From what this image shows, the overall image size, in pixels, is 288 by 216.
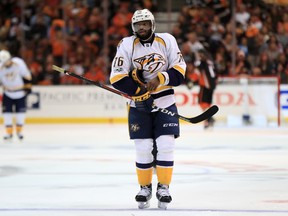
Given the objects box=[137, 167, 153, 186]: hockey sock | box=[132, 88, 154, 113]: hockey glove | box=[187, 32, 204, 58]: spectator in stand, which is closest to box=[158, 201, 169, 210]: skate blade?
box=[137, 167, 153, 186]: hockey sock

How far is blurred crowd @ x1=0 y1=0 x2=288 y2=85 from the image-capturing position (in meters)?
17.9

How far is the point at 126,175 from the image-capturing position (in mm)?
8773

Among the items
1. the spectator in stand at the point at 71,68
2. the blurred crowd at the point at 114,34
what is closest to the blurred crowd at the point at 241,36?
the blurred crowd at the point at 114,34

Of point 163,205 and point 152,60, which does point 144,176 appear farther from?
point 152,60

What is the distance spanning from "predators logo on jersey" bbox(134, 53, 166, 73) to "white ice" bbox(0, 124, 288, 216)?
3.23 feet

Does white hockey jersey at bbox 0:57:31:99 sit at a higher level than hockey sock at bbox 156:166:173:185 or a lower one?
higher

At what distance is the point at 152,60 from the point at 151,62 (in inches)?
0.6

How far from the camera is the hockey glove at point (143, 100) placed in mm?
6305

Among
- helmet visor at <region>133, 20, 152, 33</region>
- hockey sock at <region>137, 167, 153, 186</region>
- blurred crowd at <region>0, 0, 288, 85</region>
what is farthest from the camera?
blurred crowd at <region>0, 0, 288, 85</region>

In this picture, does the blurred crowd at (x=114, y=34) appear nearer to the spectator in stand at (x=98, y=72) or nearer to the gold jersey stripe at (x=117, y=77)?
the spectator in stand at (x=98, y=72)

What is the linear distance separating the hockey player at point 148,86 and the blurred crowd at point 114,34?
37.2 ft

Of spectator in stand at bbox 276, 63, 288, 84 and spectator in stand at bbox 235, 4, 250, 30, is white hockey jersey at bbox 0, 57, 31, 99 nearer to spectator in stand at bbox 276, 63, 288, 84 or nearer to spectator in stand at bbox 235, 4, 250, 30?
spectator in stand at bbox 235, 4, 250, 30

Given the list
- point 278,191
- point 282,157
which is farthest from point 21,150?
point 278,191

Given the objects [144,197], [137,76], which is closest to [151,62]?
[137,76]
